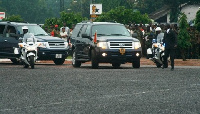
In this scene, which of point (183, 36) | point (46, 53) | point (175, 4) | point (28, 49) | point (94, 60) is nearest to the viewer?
point (94, 60)

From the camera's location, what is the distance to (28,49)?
26.7 m

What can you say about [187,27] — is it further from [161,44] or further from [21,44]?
[21,44]

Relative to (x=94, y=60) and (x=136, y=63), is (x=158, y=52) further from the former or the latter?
(x=94, y=60)

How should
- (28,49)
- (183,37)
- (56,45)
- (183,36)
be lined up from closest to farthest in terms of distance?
(28,49) < (56,45) < (183,37) < (183,36)

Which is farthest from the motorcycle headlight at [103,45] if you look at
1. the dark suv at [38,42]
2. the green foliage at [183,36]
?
the green foliage at [183,36]

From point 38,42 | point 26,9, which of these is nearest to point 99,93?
point 38,42

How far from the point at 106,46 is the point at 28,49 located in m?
3.09

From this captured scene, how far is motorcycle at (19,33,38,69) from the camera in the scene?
26.5 meters

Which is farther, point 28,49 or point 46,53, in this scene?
point 46,53

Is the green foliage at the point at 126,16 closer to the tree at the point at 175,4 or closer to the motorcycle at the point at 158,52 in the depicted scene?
the tree at the point at 175,4

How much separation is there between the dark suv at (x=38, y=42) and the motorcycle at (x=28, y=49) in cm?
100

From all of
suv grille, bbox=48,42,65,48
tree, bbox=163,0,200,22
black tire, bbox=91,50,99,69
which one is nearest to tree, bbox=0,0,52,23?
tree, bbox=163,0,200,22

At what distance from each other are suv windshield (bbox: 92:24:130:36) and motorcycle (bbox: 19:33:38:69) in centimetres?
243

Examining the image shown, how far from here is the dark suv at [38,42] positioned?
29422 millimetres
